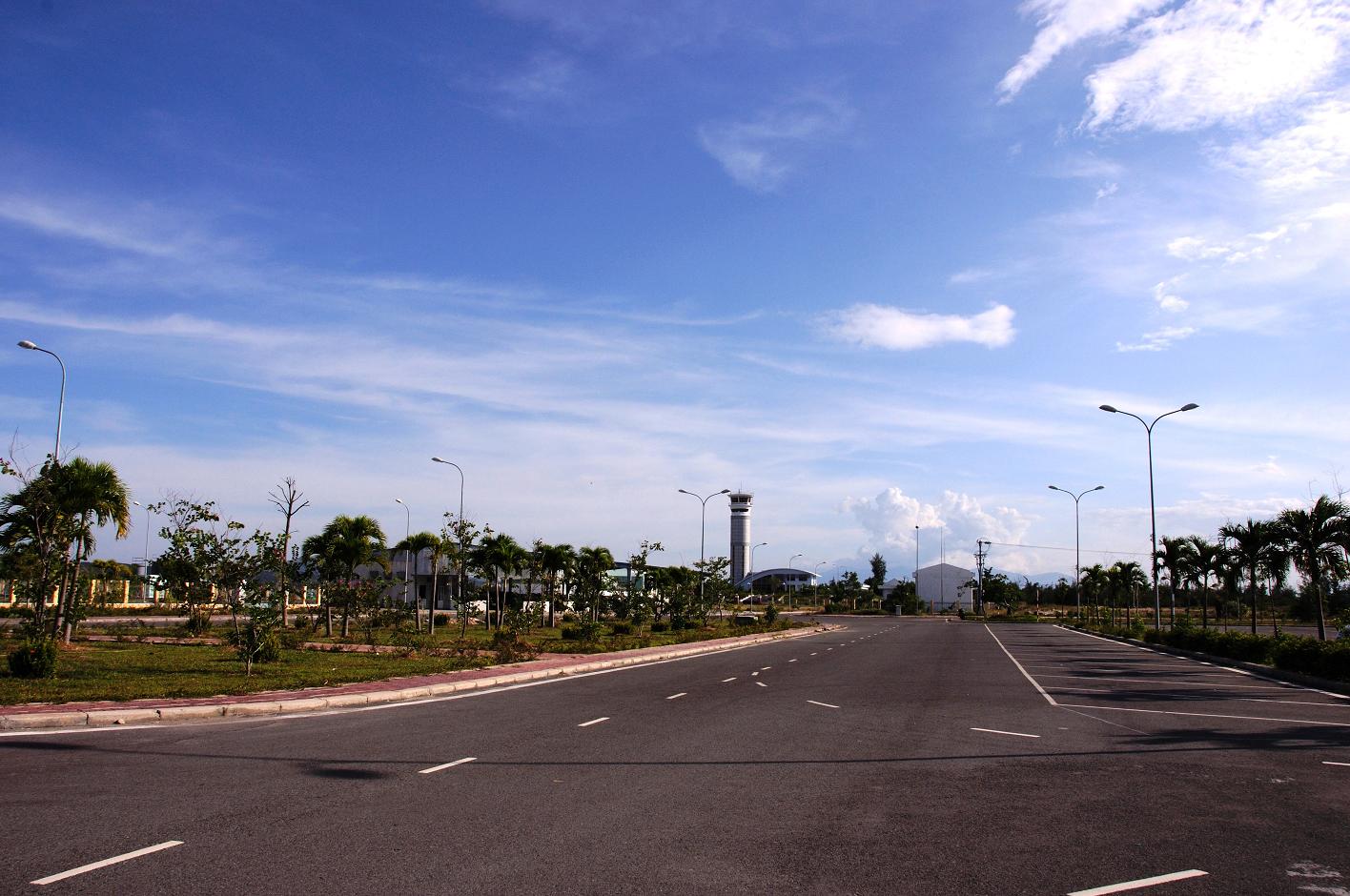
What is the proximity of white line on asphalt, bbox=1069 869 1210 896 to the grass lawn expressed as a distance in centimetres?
1410

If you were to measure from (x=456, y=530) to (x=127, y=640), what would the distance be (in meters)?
11.3

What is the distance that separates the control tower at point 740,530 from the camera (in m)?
162

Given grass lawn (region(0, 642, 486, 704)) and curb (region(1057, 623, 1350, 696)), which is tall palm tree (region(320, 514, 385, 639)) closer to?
grass lawn (region(0, 642, 486, 704))

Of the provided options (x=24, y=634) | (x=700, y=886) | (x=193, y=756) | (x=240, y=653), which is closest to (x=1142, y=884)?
(x=700, y=886)

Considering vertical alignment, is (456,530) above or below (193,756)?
above

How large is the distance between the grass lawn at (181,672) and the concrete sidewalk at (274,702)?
2.18ft

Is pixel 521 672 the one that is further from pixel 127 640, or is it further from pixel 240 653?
pixel 127 640

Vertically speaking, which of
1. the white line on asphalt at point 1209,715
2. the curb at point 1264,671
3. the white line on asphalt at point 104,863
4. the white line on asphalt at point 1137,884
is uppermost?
the white line on asphalt at point 1137,884

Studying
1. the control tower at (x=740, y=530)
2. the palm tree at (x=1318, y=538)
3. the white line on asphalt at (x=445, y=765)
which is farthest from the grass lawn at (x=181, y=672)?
the control tower at (x=740, y=530)

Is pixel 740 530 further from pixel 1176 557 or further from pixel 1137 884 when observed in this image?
pixel 1137 884

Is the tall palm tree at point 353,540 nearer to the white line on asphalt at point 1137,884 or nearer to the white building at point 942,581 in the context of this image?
the white line on asphalt at point 1137,884

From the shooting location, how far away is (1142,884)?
20.6ft

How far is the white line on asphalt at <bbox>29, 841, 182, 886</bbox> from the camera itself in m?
5.93

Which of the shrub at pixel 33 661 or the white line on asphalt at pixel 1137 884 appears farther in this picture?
the shrub at pixel 33 661
